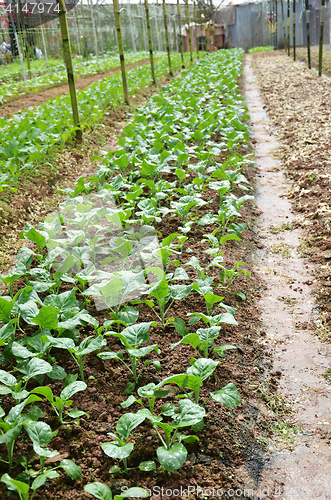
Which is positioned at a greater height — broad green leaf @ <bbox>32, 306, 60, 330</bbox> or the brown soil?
the brown soil

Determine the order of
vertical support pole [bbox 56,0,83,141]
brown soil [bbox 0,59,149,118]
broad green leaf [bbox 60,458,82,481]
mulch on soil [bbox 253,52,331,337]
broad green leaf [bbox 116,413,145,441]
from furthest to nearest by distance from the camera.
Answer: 1. brown soil [bbox 0,59,149,118]
2. vertical support pole [bbox 56,0,83,141]
3. mulch on soil [bbox 253,52,331,337]
4. broad green leaf [bbox 116,413,145,441]
5. broad green leaf [bbox 60,458,82,481]

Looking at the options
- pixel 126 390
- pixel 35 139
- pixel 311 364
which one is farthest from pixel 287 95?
pixel 126 390

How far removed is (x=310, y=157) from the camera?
590 centimetres

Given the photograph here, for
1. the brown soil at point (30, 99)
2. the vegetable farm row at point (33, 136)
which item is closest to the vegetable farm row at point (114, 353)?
the vegetable farm row at point (33, 136)

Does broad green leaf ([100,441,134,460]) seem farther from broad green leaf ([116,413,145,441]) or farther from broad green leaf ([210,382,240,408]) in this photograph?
broad green leaf ([210,382,240,408])

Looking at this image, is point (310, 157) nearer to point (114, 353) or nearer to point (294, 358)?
point (294, 358)

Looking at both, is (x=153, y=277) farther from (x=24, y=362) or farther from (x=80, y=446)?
(x=80, y=446)

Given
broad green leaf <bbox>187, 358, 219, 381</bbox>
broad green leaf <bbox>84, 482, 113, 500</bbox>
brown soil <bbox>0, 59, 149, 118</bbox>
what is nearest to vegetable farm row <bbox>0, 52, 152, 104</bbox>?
brown soil <bbox>0, 59, 149, 118</bbox>

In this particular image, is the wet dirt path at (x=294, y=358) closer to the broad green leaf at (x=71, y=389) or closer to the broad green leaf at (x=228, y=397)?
the broad green leaf at (x=228, y=397)

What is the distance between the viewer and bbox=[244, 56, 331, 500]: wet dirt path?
6.34 ft

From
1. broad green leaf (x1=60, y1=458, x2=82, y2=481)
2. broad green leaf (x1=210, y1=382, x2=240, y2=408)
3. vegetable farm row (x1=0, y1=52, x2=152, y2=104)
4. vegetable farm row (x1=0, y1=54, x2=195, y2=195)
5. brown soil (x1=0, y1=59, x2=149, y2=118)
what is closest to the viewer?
broad green leaf (x1=60, y1=458, x2=82, y2=481)

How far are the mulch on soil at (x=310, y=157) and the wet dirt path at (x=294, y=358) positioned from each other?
11 cm

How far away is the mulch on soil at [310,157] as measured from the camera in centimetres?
376

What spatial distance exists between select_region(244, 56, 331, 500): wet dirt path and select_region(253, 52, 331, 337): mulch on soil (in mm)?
111
